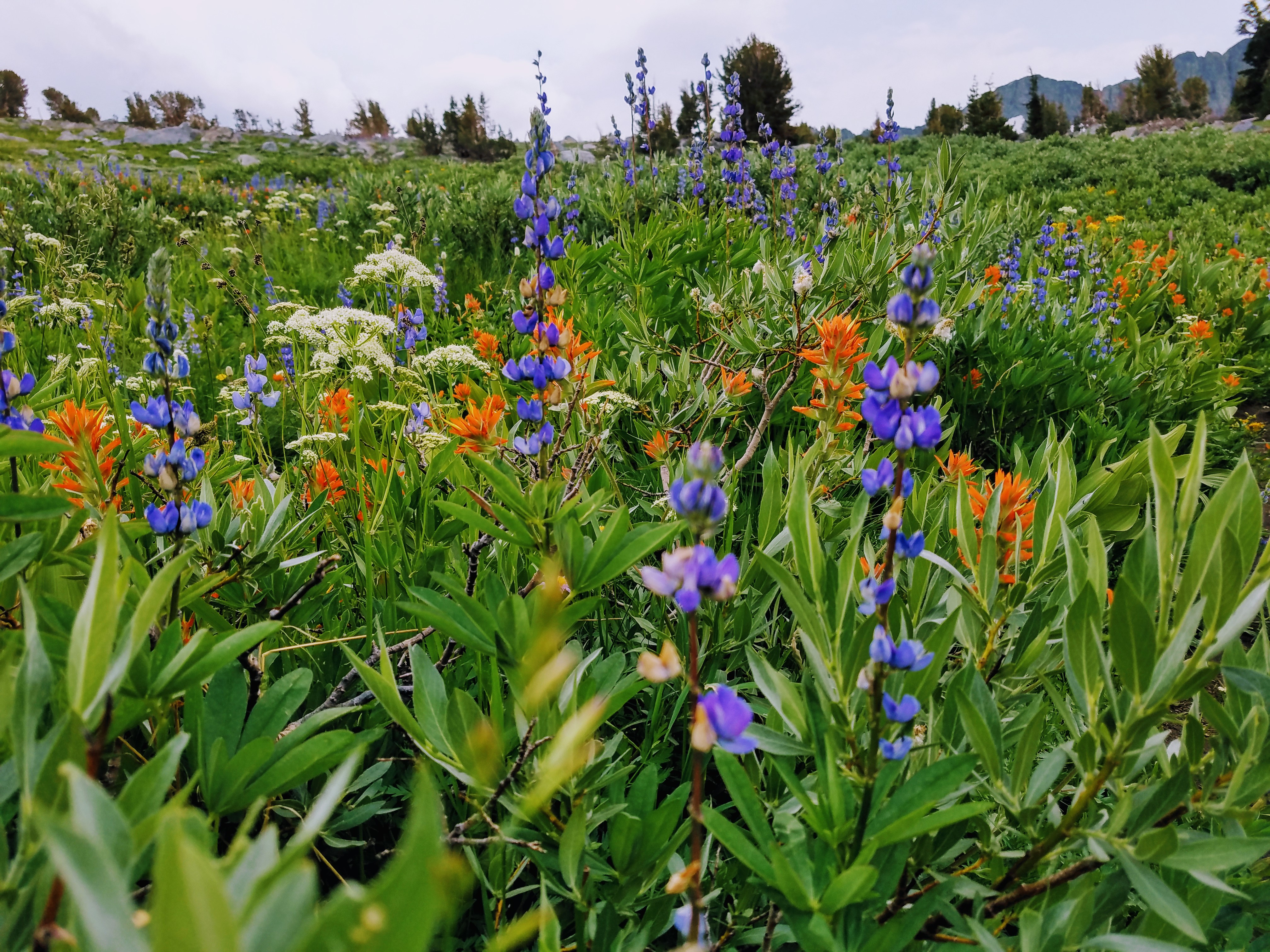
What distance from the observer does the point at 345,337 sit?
1.92m

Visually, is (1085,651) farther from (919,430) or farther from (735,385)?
(735,385)

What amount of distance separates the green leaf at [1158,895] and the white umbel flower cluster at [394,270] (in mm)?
2141

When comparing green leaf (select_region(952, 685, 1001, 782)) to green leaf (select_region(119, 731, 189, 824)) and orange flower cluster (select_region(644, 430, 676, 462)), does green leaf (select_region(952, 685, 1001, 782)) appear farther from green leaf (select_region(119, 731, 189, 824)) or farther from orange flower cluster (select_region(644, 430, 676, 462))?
orange flower cluster (select_region(644, 430, 676, 462))

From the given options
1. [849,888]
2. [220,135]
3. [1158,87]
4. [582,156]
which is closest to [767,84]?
[582,156]

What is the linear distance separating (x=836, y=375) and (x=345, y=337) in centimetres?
133

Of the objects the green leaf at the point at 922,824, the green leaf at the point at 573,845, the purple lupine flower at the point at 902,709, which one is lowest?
the green leaf at the point at 573,845

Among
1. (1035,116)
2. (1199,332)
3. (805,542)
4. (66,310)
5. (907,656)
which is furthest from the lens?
(1035,116)

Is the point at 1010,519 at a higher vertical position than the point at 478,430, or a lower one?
lower

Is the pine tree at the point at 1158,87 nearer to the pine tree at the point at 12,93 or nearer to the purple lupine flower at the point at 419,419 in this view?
the purple lupine flower at the point at 419,419

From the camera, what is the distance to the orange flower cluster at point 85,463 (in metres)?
1.08

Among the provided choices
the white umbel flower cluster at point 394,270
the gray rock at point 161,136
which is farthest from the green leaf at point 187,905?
the gray rock at point 161,136

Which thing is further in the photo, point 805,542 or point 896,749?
point 805,542

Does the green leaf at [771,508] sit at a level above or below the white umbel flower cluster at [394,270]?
below

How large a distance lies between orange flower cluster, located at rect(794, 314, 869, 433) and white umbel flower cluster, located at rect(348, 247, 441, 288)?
1.32 metres
